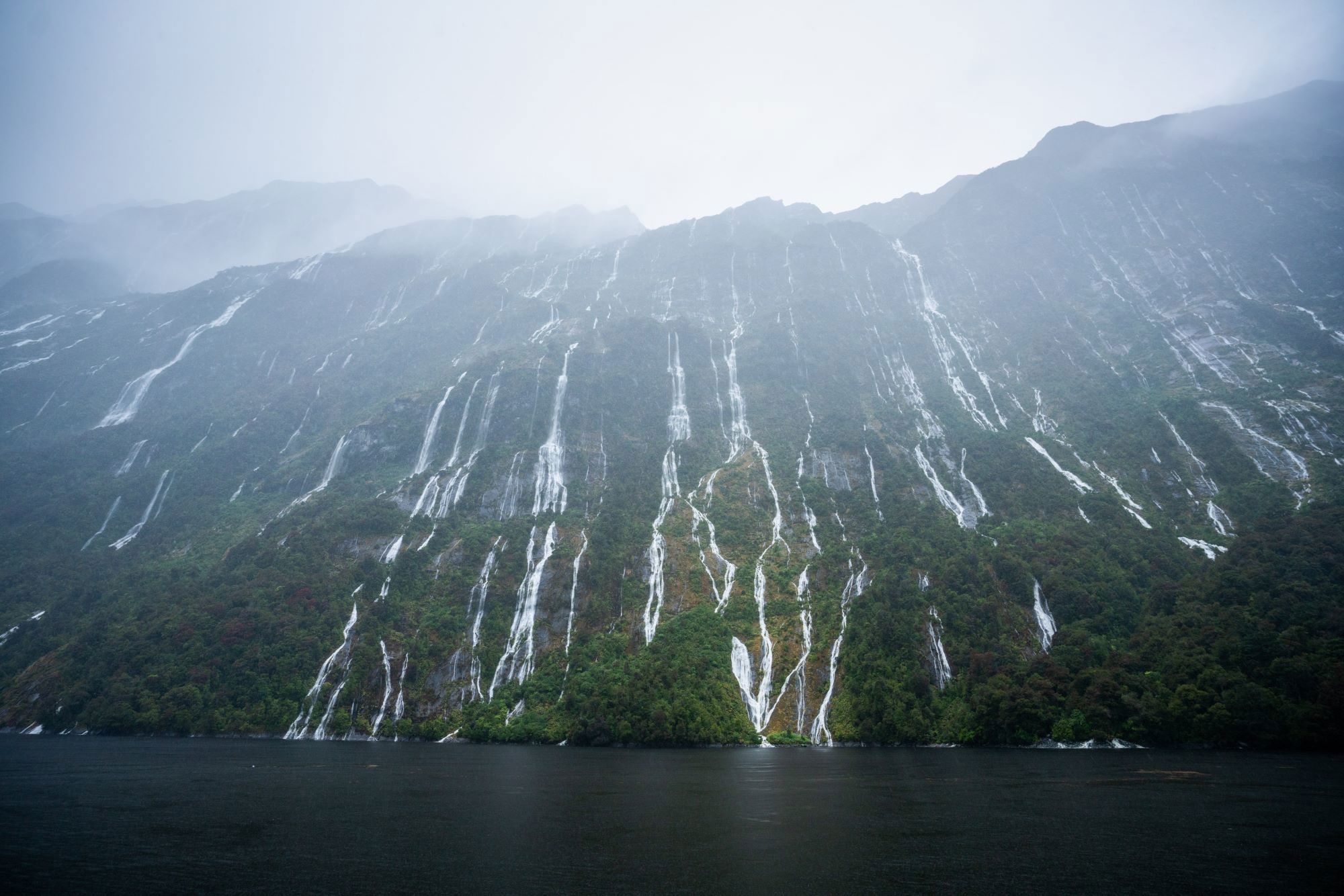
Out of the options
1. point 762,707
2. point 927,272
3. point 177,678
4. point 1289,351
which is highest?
point 927,272

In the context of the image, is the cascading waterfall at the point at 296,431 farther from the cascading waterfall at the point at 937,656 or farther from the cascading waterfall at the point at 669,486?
the cascading waterfall at the point at 937,656

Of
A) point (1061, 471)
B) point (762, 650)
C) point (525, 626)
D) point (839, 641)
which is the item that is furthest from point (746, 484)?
point (1061, 471)

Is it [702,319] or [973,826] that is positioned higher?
[702,319]

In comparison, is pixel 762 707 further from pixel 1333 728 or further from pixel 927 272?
pixel 927 272

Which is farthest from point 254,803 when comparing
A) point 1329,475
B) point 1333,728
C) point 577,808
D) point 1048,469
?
point 1329,475

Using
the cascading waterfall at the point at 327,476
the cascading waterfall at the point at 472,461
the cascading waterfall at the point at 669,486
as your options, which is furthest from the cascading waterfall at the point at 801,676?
the cascading waterfall at the point at 327,476

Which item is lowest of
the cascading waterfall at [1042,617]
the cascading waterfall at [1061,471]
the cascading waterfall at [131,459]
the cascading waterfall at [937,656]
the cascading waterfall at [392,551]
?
the cascading waterfall at [937,656]
